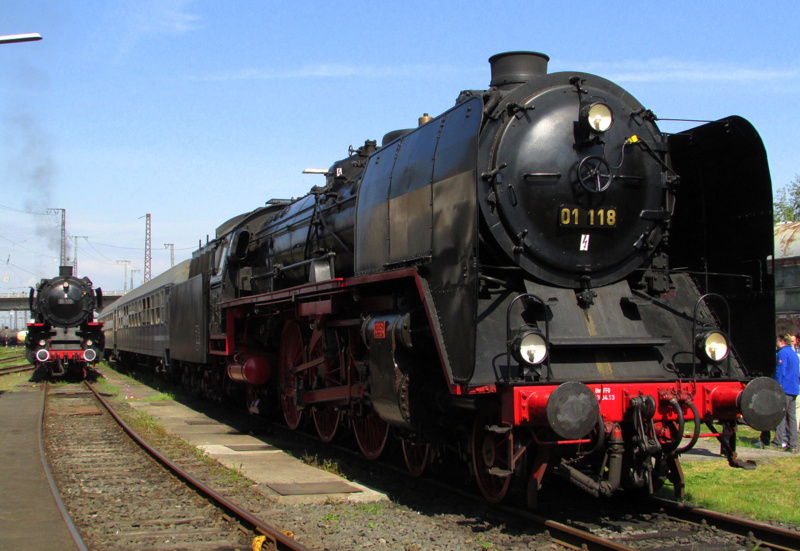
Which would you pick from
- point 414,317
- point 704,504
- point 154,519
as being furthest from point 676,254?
point 154,519

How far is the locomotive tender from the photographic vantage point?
546 centimetres

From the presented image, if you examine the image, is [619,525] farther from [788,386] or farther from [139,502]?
[788,386]

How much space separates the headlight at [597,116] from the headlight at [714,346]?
1.82 metres

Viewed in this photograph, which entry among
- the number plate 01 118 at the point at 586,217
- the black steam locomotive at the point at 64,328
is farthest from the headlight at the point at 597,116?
the black steam locomotive at the point at 64,328

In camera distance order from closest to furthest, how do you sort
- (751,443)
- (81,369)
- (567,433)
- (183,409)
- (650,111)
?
Answer: (567,433), (650,111), (751,443), (183,409), (81,369)

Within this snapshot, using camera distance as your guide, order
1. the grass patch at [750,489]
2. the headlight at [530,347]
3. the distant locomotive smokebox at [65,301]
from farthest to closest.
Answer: the distant locomotive smokebox at [65,301] → the grass patch at [750,489] → the headlight at [530,347]

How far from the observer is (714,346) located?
5930 mm

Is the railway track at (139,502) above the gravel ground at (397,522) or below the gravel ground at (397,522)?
below

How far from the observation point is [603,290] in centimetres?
629

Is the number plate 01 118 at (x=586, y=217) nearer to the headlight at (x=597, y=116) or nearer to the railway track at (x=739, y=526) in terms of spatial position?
the headlight at (x=597, y=116)

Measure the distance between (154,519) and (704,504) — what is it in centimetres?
467

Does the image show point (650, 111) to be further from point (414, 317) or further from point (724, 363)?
point (414, 317)

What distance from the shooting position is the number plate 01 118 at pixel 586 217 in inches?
235

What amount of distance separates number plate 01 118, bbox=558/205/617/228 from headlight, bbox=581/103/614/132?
64cm
